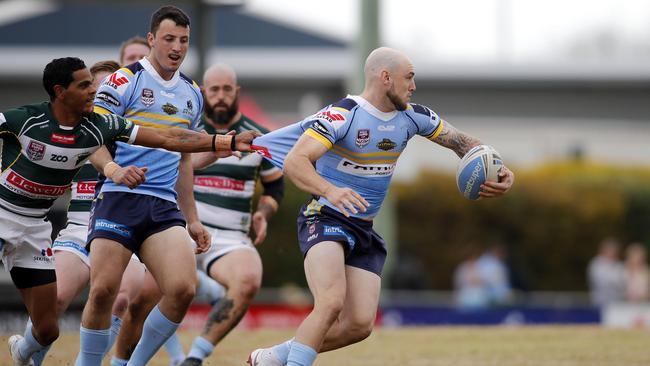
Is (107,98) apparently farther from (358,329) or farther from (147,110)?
(358,329)

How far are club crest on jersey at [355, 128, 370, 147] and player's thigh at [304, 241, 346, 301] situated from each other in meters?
0.78

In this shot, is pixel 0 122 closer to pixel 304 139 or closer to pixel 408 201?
pixel 304 139

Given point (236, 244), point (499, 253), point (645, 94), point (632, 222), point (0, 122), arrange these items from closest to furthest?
point (0, 122) → point (236, 244) → point (499, 253) → point (632, 222) → point (645, 94)

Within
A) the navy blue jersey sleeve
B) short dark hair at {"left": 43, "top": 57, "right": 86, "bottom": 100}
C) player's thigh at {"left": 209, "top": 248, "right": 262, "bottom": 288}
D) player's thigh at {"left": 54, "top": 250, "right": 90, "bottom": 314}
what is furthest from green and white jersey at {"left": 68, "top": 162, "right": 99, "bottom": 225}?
the navy blue jersey sleeve

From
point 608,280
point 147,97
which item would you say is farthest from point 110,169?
point 608,280

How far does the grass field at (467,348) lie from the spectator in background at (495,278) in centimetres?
661

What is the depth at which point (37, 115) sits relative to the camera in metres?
8.44

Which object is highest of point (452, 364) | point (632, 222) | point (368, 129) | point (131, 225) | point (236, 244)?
→ point (368, 129)

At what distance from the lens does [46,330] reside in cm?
903

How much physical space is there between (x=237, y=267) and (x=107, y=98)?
2.79 metres

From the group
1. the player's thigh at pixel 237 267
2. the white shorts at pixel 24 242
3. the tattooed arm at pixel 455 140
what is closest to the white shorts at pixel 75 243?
the white shorts at pixel 24 242

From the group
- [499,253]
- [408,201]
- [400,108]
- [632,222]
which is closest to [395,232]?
[408,201]

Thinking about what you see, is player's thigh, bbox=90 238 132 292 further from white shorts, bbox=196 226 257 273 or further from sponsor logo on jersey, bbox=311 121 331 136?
white shorts, bbox=196 226 257 273

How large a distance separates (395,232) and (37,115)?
1983cm
